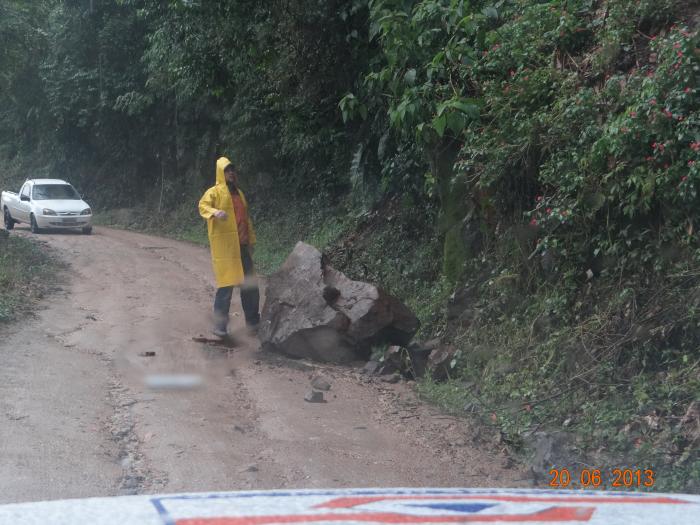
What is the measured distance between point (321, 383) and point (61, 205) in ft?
51.6

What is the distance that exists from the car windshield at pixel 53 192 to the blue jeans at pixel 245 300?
13.9 metres

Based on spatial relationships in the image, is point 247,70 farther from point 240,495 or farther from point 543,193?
point 240,495

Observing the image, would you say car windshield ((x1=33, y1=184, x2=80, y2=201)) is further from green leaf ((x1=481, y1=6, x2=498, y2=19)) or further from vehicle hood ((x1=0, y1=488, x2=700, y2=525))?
vehicle hood ((x1=0, y1=488, x2=700, y2=525))

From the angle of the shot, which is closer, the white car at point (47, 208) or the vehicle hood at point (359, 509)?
the vehicle hood at point (359, 509)

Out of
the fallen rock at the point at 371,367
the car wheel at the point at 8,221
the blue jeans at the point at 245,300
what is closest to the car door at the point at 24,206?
the car wheel at the point at 8,221

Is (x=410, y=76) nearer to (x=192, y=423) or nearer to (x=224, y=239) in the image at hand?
(x=224, y=239)

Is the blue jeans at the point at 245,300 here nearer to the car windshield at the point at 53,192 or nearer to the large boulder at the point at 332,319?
the large boulder at the point at 332,319

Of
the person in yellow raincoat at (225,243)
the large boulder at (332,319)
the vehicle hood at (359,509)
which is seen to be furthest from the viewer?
the person in yellow raincoat at (225,243)

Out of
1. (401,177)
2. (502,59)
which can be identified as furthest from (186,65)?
→ (502,59)

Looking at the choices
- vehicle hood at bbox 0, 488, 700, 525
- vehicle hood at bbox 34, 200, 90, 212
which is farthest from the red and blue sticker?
vehicle hood at bbox 34, 200, 90, 212

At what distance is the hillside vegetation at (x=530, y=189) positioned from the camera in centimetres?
603

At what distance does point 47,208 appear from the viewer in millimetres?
20953

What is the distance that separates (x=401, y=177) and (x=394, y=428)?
19.7 ft

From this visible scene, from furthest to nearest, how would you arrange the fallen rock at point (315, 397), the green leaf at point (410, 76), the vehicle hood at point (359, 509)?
the green leaf at point (410, 76), the fallen rock at point (315, 397), the vehicle hood at point (359, 509)
